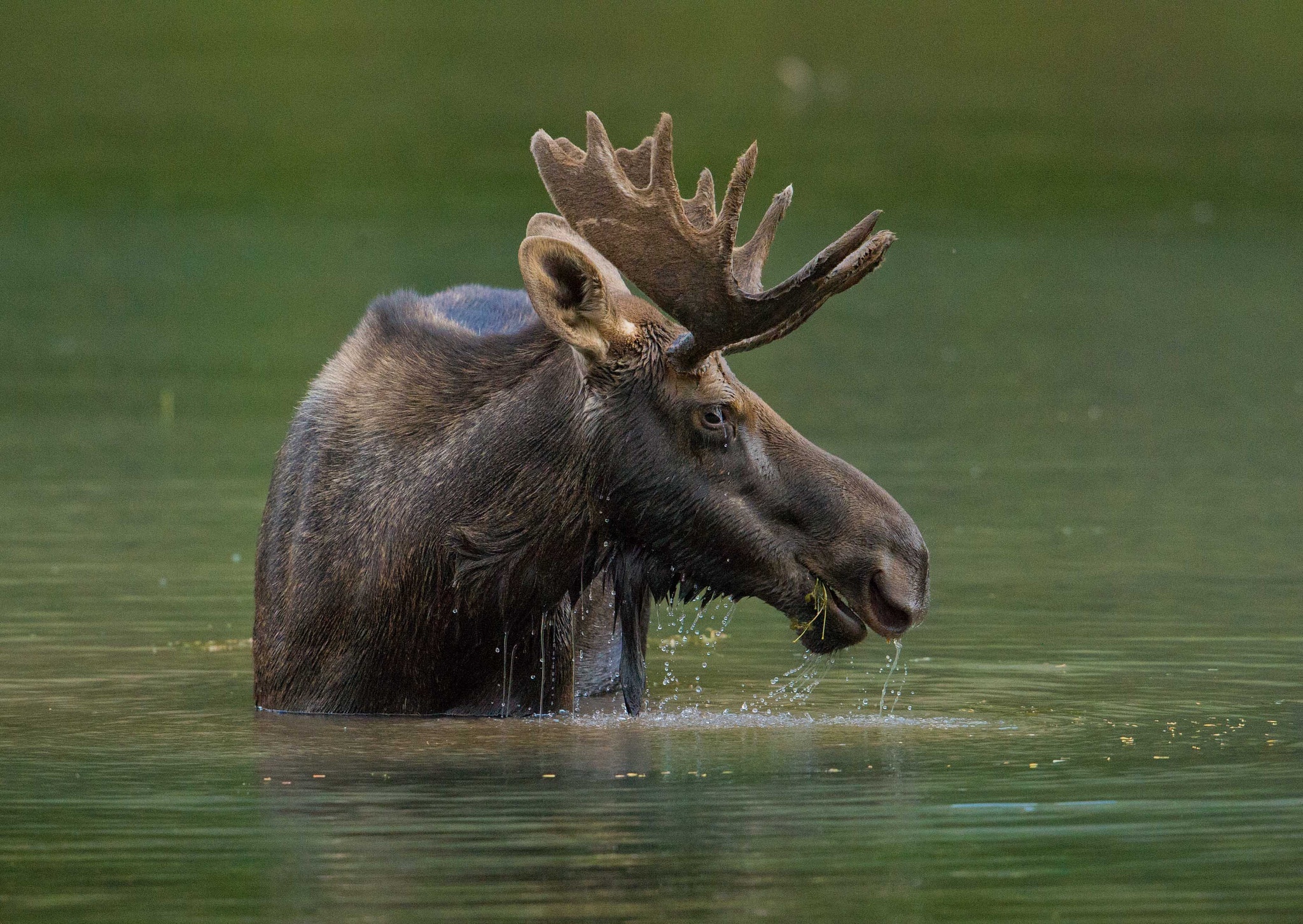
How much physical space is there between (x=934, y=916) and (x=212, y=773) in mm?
2847

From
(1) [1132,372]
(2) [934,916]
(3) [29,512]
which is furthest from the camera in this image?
(1) [1132,372]

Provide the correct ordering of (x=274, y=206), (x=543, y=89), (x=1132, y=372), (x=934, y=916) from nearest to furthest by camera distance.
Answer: (x=934, y=916), (x=1132, y=372), (x=274, y=206), (x=543, y=89)

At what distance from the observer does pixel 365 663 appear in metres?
9.94

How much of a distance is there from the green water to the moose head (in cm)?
53

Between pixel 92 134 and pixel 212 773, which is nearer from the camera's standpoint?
pixel 212 773

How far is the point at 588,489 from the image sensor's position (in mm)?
9383

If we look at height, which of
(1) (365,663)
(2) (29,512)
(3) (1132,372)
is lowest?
(1) (365,663)

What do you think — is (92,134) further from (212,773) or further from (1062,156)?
(212,773)

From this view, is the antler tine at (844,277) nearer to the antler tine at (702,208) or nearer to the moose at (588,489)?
the moose at (588,489)

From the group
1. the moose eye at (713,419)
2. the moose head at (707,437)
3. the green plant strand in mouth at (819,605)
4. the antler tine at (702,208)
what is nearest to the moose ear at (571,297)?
the moose head at (707,437)

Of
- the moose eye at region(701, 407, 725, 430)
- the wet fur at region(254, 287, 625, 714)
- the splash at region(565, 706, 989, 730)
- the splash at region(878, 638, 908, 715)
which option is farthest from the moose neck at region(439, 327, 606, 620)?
the splash at region(878, 638, 908, 715)

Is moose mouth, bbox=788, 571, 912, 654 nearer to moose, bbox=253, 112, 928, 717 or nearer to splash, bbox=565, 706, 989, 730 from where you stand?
moose, bbox=253, 112, 928, 717

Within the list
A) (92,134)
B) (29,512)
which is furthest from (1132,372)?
(92,134)

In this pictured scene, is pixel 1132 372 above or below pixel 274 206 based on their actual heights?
below
